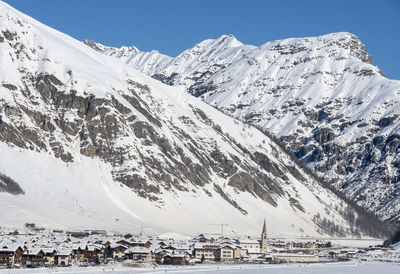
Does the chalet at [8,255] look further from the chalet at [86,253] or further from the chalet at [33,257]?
the chalet at [86,253]

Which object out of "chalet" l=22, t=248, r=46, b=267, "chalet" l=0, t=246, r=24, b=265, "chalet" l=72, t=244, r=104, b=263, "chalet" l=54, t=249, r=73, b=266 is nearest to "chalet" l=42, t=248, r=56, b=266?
"chalet" l=22, t=248, r=46, b=267

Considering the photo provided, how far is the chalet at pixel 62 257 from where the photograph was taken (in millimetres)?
176625

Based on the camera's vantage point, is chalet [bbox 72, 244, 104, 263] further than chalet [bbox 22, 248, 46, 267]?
Yes

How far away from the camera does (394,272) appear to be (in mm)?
182000

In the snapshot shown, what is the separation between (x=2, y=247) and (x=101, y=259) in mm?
32411

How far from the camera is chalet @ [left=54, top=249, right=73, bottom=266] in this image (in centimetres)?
17662

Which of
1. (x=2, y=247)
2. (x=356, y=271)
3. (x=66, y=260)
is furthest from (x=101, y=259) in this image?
(x=356, y=271)

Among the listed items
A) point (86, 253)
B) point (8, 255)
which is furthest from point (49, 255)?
point (86, 253)

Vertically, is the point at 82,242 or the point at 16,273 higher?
the point at 82,242

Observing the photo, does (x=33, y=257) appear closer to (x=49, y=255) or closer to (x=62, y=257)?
(x=49, y=255)

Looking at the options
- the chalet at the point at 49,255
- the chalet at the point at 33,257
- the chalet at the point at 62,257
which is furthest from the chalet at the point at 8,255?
the chalet at the point at 62,257

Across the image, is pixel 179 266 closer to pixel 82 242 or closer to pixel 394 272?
pixel 82 242

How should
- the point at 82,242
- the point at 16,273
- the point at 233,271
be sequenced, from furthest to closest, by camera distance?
the point at 82,242, the point at 233,271, the point at 16,273

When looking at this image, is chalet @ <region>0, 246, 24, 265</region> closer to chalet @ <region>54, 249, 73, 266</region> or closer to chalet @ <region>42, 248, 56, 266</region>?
chalet @ <region>42, 248, 56, 266</region>
